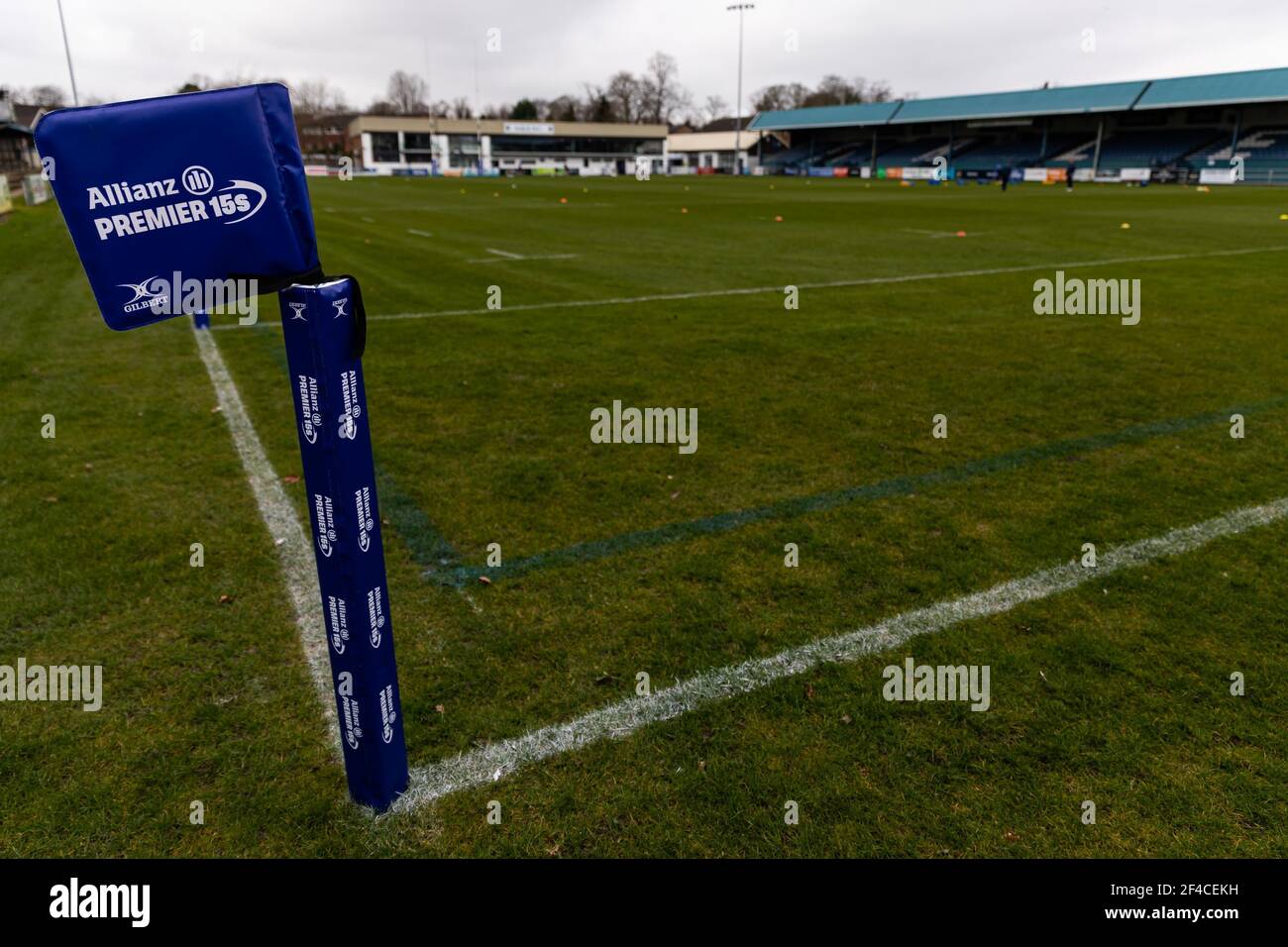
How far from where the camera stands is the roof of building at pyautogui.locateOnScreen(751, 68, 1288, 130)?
51.6 metres

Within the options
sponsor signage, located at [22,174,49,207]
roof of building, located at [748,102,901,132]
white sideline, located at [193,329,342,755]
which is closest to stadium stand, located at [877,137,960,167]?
roof of building, located at [748,102,901,132]

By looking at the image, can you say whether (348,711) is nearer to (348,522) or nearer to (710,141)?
(348,522)

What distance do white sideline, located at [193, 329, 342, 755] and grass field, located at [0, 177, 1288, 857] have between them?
67 mm

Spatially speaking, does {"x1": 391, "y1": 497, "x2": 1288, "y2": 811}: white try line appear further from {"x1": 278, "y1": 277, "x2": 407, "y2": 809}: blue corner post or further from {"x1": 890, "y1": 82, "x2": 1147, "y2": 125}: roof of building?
{"x1": 890, "y1": 82, "x2": 1147, "y2": 125}: roof of building

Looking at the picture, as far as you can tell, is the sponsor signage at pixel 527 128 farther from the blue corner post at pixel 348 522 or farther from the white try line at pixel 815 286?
the blue corner post at pixel 348 522

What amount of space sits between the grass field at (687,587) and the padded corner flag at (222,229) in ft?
4.25

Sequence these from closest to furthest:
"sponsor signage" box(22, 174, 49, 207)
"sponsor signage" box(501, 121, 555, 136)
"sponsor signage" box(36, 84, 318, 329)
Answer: "sponsor signage" box(36, 84, 318, 329), "sponsor signage" box(22, 174, 49, 207), "sponsor signage" box(501, 121, 555, 136)

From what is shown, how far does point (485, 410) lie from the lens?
261 inches

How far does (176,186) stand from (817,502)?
3.83 metres

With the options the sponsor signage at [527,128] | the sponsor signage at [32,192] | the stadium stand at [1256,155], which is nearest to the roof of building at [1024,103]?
the stadium stand at [1256,155]
